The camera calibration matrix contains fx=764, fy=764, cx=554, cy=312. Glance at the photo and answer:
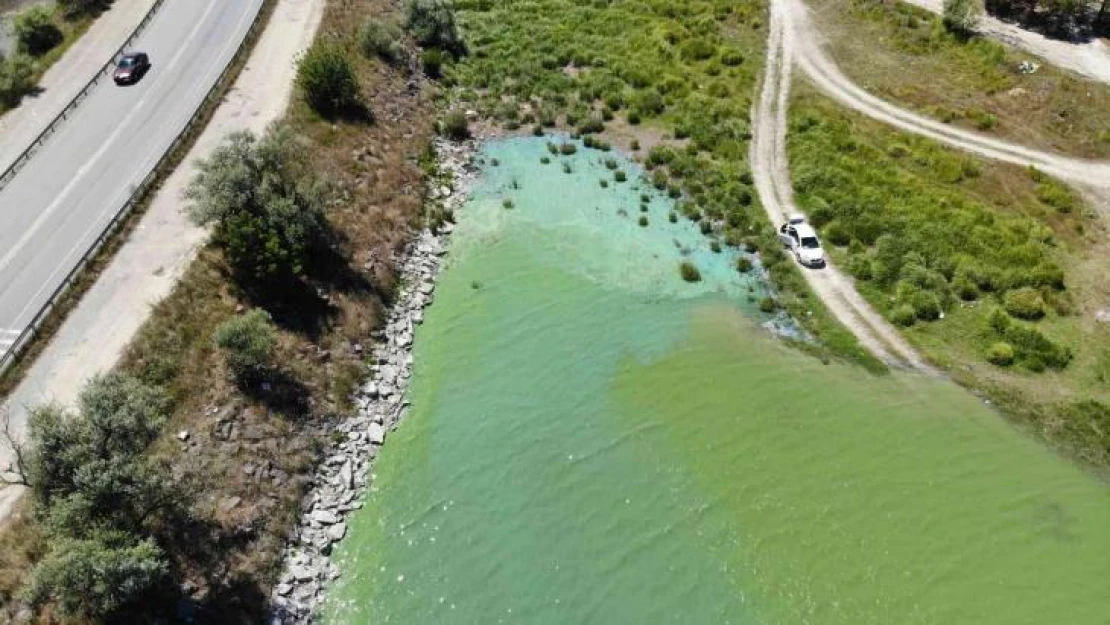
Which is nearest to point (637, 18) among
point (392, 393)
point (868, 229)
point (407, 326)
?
point (868, 229)

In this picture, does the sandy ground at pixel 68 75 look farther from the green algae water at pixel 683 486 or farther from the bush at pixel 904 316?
the bush at pixel 904 316

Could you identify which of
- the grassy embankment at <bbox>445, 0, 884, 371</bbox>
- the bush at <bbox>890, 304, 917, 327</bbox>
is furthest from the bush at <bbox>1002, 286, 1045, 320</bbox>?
the grassy embankment at <bbox>445, 0, 884, 371</bbox>

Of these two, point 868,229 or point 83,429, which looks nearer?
point 83,429

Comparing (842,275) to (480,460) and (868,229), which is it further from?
(480,460)

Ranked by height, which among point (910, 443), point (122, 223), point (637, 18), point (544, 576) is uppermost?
point (637, 18)

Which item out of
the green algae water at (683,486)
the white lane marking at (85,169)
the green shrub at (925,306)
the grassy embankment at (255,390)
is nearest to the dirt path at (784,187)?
the green shrub at (925,306)

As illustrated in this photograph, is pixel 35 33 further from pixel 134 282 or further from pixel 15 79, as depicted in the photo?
pixel 134 282
